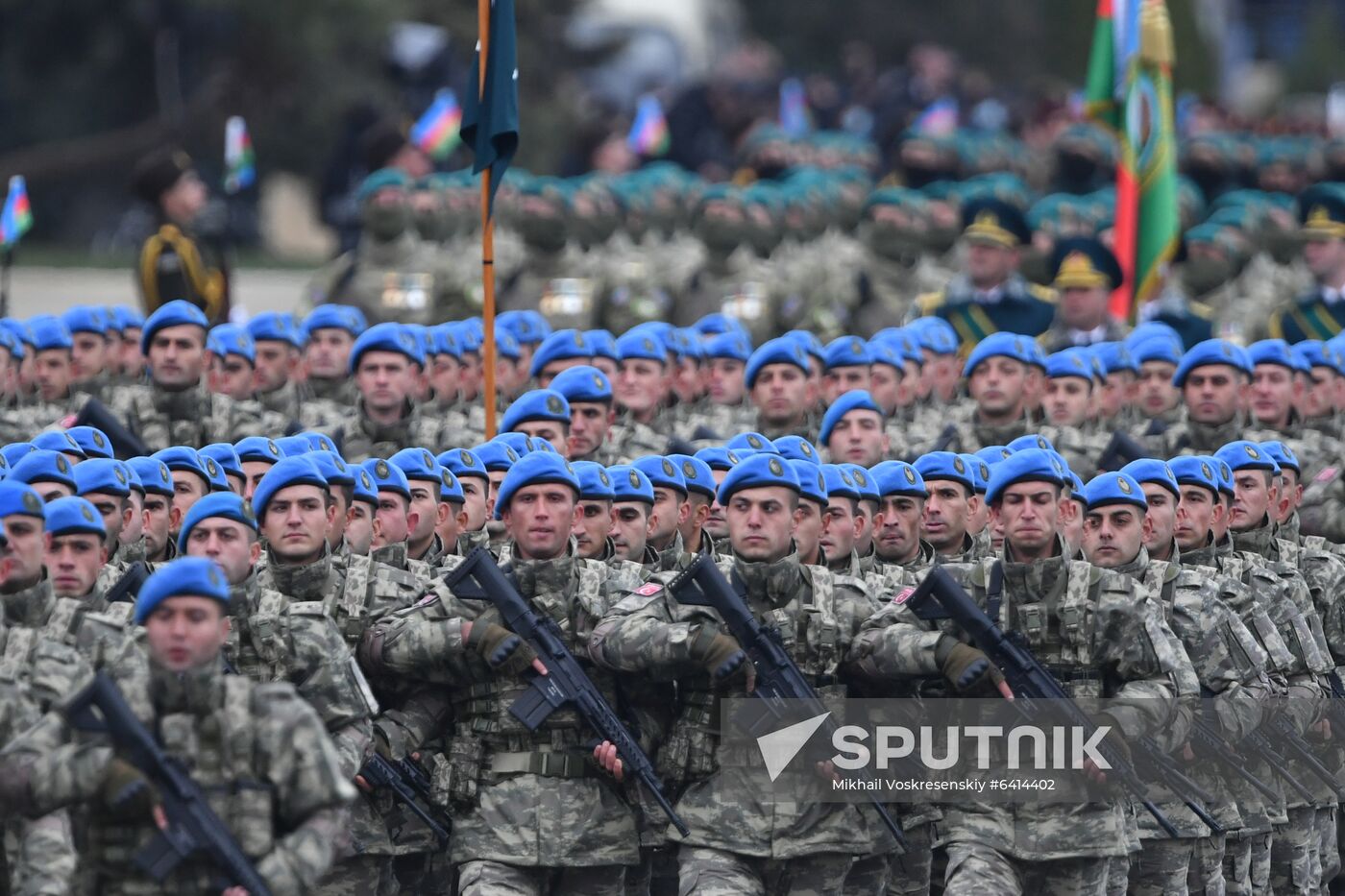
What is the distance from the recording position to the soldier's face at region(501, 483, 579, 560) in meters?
12.7

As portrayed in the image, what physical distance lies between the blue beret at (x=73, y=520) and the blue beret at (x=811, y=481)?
2.71 meters

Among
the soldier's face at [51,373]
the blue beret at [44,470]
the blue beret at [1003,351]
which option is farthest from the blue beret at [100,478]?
the blue beret at [1003,351]

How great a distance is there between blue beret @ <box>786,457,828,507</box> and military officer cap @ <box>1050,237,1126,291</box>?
9275 millimetres

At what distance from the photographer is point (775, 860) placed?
1258 cm

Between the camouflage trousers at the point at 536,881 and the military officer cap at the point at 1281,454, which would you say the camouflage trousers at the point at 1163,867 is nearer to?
the camouflage trousers at the point at 536,881

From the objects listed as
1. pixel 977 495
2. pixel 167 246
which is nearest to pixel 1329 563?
pixel 977 495

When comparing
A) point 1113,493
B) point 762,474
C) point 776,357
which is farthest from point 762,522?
point 776,357

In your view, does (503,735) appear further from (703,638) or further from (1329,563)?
(1329,563)

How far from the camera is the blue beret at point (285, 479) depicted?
1253 cm

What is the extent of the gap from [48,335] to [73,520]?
6.50 meters

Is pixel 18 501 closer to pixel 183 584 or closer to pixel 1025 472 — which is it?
pixel 183 584

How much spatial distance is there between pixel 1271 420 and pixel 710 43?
3432 centimetres

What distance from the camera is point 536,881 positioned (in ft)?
41.9

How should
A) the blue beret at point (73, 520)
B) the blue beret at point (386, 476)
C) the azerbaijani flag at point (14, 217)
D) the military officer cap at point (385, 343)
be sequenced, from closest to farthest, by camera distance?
the blue beret at point (73, 520) < the blue beret at point (386, 476) < the military officer cap at point (385, 343) < the azerbaijani flag at point (14, 217)
